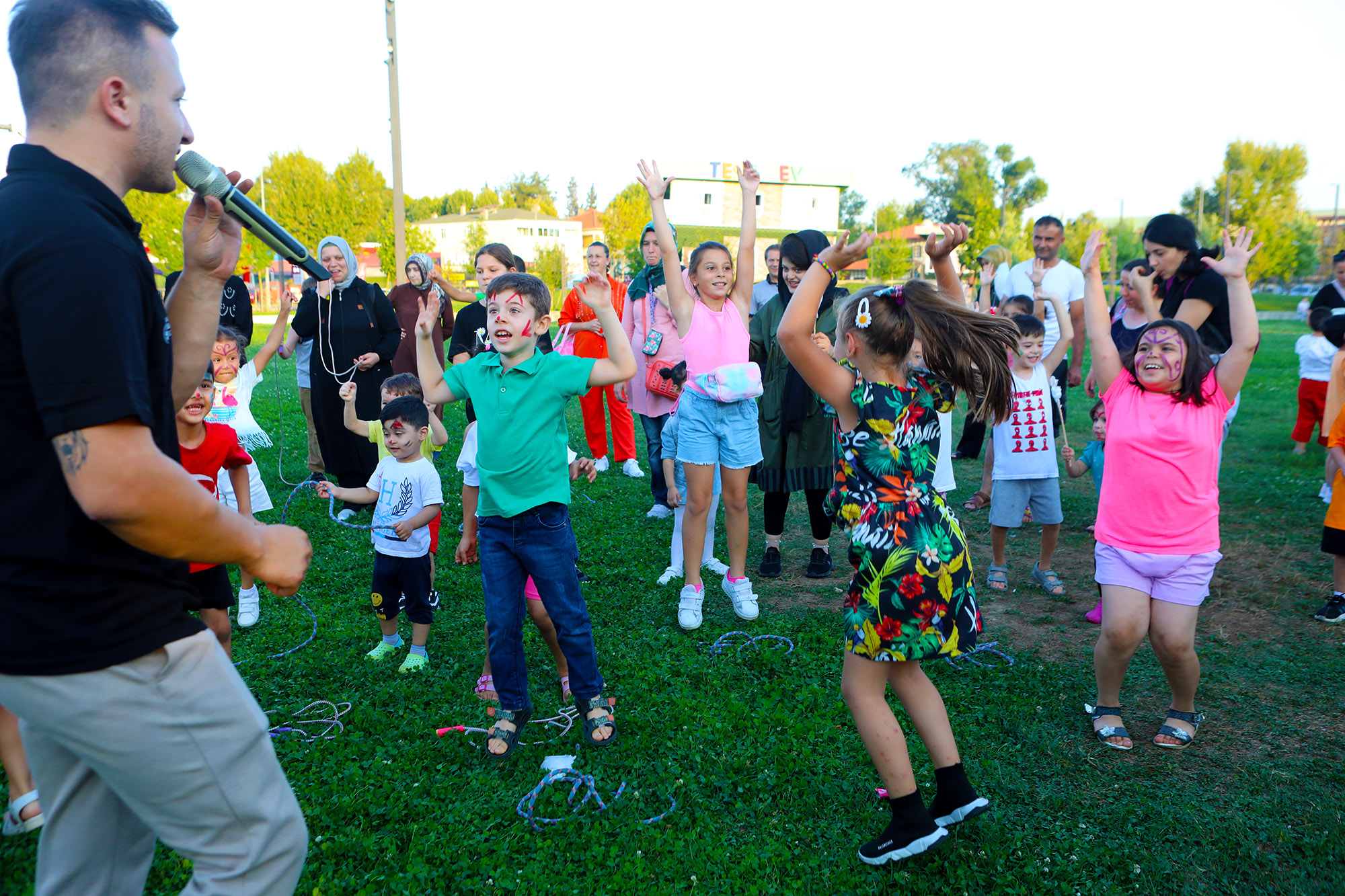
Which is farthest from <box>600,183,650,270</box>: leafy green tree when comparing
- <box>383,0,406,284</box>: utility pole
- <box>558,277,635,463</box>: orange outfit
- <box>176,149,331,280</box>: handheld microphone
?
<box>176,149,331,280</box>: handheld microphone

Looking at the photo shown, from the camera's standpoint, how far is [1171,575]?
11.3 ft

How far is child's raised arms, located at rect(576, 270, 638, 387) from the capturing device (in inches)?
130

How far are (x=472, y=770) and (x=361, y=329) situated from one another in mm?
4472

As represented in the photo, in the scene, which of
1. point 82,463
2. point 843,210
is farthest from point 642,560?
point 843,210

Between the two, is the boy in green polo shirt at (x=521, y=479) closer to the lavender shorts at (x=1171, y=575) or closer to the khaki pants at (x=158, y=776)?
the khaki pants at (x=158, y=776)

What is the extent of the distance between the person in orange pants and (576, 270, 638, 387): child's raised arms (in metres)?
4.66

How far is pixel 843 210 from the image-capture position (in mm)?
104688

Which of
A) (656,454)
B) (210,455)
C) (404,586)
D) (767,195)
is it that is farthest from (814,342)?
(767,195)

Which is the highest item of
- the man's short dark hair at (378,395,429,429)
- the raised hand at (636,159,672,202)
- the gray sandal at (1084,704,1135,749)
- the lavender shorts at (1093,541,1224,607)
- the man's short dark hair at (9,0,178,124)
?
the raised hand at (636,159,672,202)

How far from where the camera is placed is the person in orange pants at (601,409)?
821 centimetres

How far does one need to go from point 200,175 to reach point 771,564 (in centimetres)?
456

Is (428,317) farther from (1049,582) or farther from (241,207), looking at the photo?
(1049,582)

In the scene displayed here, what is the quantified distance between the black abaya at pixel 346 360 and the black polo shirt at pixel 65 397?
5287mm

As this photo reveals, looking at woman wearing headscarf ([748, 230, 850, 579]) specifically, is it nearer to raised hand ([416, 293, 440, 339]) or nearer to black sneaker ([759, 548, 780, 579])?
black sneaker ([759, 548, 780, 579])
